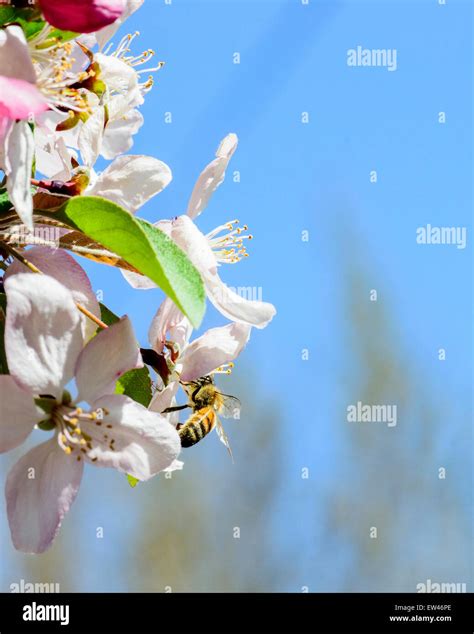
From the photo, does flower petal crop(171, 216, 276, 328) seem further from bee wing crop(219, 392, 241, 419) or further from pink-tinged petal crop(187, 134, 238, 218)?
bee wing crop(219, 392, 241, 419)

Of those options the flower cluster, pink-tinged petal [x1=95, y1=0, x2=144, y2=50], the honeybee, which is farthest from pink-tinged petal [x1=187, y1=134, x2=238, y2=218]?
the honeybee

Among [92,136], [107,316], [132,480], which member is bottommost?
[132,480]

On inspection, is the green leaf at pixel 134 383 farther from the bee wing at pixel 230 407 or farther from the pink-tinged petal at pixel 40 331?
the bee wing at pixel 230 407

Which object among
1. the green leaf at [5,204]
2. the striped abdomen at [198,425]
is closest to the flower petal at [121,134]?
the green leaf at [5,204]

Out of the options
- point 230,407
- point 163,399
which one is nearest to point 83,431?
point 163,399

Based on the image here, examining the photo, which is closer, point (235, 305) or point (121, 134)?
point (235, 305)

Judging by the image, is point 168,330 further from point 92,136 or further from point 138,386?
point 92,136
